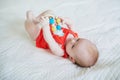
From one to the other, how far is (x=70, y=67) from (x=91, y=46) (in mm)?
186

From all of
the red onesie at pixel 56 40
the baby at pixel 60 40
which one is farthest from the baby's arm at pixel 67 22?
the red onesie at pixel 56 40

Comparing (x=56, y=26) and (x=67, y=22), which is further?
(x=67, y=22)

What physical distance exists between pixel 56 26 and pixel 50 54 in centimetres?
20

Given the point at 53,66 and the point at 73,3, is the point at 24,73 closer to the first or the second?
the point at 53,66

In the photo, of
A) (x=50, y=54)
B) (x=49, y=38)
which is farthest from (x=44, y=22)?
(x=50, y=54)

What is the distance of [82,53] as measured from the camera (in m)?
1.09

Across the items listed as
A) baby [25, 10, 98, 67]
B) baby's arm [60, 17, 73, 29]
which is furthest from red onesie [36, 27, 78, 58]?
baby's arm [60, 17, 73, 29]


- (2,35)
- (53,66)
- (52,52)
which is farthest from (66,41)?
(2,35)

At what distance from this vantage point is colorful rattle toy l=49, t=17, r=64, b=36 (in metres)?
1.18

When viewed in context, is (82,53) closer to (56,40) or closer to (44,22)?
(56,40)

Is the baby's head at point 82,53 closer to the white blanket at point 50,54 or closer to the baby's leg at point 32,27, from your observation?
the white blanket at point 50,54

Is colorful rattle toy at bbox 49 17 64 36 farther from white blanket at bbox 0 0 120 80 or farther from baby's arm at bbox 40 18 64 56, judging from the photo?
white blanket at bbox 0 0 120 80

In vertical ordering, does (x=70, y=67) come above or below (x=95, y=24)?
below

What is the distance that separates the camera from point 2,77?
3.24 ft
